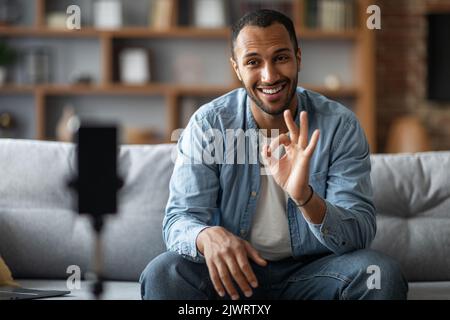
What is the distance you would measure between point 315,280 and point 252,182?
287 mm

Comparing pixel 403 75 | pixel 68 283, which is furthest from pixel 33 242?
pixel 403 75

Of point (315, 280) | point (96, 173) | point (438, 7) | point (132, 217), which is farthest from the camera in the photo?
point (438, 7)

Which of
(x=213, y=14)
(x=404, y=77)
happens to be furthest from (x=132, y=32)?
(x=404, y=77)

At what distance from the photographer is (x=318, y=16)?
15.7 feet

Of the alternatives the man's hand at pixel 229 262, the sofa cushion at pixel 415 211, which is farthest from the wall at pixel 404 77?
the man's hand at pixel 229 262

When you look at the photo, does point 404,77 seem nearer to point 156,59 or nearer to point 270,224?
point 156,59

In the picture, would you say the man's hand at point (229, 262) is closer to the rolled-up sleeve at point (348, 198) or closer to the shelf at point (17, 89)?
the rolled-up sleeve at point (348, 198)

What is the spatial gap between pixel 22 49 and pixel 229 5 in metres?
A: 1.40

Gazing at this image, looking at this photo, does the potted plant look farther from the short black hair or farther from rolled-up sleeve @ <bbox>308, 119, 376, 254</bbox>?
rolled-up sleeve @ <bbox>308, 119, 376, 254</bbox>

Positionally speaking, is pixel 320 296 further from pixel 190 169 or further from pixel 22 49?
pixel 22 49

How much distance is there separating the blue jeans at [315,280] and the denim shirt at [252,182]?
44 millimetres

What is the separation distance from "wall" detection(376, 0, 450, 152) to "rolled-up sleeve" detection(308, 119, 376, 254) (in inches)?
129

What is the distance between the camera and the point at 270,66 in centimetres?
175

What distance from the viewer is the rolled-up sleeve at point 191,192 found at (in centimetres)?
162
